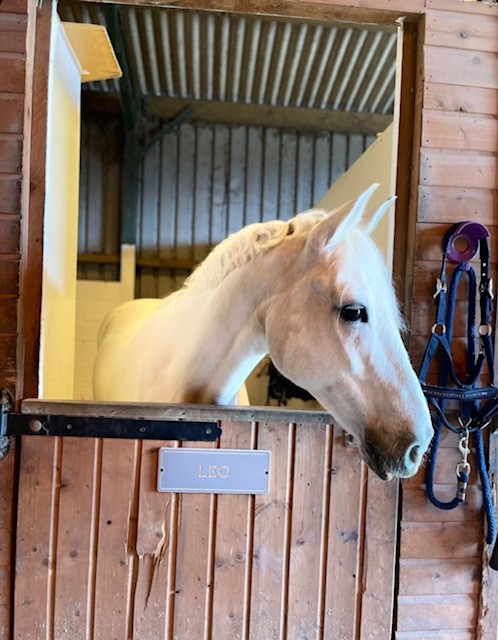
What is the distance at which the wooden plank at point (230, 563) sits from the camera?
1442mm

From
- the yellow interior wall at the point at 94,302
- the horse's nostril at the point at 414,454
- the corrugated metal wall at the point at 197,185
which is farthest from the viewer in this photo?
the corrugated metal wall at the point at 197,185

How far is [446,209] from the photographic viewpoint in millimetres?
1474

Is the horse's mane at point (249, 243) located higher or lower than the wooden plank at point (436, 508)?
higher

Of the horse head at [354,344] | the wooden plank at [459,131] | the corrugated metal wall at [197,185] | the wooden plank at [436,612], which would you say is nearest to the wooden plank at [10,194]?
the horse head at [354,344]

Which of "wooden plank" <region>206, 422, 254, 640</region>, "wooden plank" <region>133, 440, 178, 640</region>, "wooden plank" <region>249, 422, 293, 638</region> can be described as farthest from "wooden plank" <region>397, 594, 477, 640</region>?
"wooden plank" <region>133, 440, 178, 640</region>

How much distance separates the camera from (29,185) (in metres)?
1.41

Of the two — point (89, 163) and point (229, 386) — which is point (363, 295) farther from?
point (89, 163)

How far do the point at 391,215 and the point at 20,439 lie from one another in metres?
1.21

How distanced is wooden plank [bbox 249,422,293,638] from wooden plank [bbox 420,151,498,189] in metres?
Result: 0.81

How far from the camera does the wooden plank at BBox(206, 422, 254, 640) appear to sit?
4.73 ft

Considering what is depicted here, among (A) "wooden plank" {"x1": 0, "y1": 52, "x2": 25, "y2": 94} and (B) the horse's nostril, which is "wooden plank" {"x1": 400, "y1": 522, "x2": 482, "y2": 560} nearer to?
(B) the horse's nostril

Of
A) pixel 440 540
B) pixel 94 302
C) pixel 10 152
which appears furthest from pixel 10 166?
pixel 94 302

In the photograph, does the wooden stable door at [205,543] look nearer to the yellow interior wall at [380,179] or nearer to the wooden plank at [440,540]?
the wooden plank at [440,540]

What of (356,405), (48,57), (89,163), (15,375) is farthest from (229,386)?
(89,163)
